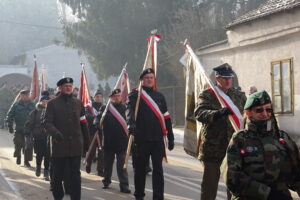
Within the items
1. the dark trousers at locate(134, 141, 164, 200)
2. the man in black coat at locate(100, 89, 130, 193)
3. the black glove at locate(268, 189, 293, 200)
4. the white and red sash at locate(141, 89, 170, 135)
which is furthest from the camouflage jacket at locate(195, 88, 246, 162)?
the man in black coat at locate(100, 89, 130, 193)

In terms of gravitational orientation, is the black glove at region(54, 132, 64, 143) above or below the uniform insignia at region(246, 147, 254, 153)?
below

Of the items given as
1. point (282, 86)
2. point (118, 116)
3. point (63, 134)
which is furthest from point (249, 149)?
point (282, 86)

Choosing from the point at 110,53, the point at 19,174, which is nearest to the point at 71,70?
the point at 110,53

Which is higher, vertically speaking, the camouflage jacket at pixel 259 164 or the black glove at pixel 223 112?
the black glove at pixel 223 112

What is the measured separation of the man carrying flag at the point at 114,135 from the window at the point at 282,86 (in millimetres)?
9494

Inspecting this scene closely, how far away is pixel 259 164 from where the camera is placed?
11.9 ft

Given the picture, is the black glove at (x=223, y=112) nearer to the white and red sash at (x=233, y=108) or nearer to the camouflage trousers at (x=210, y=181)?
the white and red sash at (x=233, y=108)

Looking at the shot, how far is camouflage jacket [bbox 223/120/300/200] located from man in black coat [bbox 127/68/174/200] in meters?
3.87

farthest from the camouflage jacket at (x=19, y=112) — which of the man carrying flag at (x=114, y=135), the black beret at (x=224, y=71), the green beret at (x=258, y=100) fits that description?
the green beret at (x=258, y=100)

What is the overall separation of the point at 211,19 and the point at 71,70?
33980 mm

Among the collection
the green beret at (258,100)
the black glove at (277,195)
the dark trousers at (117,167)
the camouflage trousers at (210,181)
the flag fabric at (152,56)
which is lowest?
the dark trousers at (117,167)

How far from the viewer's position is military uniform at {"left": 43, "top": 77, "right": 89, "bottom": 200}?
24.8 ft

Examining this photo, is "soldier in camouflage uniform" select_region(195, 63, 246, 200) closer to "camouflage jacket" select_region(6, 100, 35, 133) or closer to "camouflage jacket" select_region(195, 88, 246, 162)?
"camouflage jacket" select_region(195, 88, 246, 162)

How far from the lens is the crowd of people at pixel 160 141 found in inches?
143
